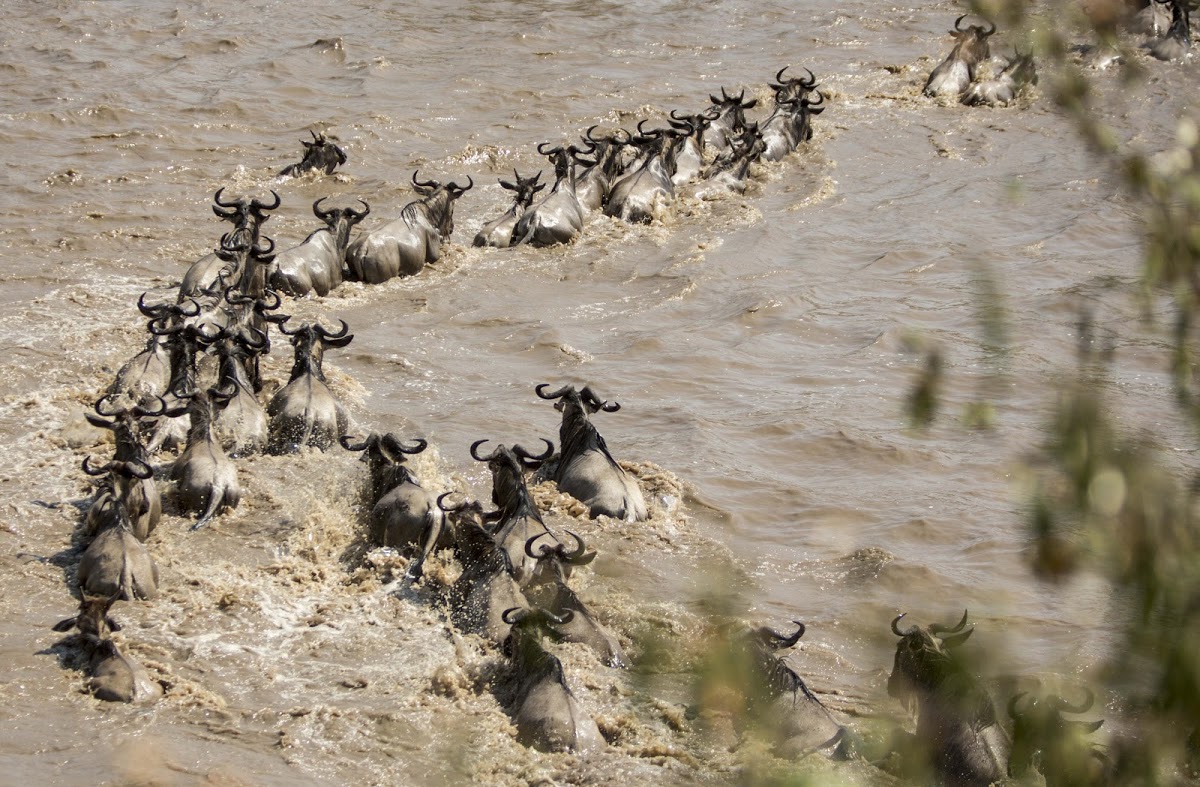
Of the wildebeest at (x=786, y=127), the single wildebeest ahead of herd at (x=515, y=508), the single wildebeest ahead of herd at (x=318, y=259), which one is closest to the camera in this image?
the single wildebeest ahead of herd at (x=515, y=508)

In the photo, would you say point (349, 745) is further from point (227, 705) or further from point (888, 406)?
point (888, 406)

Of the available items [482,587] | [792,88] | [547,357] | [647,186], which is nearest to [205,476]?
[482,587]

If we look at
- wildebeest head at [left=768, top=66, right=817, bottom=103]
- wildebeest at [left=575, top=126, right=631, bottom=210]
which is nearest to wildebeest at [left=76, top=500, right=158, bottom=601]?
wildebeest at [left=575, top=126, right=631, bottom=210]

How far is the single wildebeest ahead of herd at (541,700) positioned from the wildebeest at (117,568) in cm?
209

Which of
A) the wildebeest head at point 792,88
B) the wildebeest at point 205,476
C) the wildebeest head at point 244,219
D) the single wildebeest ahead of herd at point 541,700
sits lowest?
the single wildebeest ahead of herd at point 541,700

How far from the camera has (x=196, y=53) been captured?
1920cm

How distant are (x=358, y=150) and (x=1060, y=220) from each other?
8125mm

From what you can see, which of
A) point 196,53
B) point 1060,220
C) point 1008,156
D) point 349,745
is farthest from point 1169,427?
point 196,53

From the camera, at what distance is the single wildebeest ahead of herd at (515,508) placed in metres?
7.48

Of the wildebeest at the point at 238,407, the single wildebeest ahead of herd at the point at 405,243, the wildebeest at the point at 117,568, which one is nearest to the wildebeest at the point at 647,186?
the single wildebeest ahead of herd at the point at 405,243

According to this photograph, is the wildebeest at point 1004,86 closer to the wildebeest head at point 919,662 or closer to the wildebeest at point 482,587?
the wildebeest at point 482,587

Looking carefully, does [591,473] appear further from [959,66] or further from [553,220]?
[959,66]

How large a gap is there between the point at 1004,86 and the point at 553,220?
8426 mm

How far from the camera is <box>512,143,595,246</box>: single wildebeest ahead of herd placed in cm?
1347
